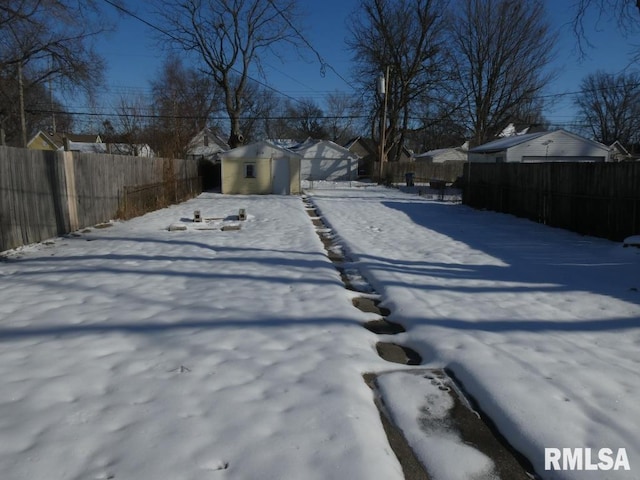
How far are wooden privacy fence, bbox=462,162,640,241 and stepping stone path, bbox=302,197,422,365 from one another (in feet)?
18.3

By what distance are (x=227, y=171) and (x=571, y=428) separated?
24925 millimetres

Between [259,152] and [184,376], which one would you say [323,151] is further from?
[184,376]

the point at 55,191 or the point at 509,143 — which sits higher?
the point at 509,143

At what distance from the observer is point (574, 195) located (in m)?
11.4

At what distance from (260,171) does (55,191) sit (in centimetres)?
1667

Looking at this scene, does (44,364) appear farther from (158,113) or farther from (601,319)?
(158,113)

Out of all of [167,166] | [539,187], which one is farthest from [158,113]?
[539,187]

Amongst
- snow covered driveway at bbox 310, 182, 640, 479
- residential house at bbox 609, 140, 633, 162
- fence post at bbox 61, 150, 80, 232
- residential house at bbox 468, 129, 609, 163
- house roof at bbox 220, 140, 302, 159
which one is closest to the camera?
snow covered driveway at bbox 310, 182, 640, 479

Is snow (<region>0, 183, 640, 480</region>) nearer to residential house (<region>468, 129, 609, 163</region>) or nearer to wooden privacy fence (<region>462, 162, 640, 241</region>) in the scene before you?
wooden privacy fence (<region>462, 162, 640, 241</region>)

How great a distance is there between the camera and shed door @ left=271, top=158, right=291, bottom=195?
26.4 m

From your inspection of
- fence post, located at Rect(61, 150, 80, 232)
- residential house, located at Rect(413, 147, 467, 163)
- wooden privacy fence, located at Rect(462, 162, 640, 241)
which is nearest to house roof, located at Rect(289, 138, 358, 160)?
residential house, located at Rect(413, 147, 467, 163)

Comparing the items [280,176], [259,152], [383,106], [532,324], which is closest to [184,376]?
[532,324]

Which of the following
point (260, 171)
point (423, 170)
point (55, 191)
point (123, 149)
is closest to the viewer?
point (55, 191)

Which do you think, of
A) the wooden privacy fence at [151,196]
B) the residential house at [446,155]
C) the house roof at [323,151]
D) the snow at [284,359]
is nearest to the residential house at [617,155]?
the residential house at [446,155]
